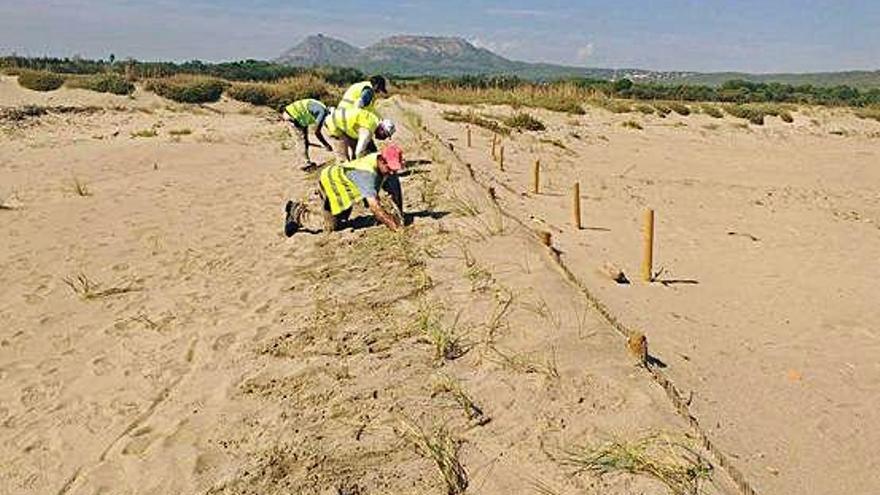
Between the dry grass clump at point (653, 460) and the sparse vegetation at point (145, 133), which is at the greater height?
the sparse vegetation at point (145, 133)

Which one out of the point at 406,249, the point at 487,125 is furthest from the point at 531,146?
the point at 406,249

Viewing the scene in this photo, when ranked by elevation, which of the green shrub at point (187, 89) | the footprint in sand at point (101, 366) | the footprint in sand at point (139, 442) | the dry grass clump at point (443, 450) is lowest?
the footprint in sand at point (139, 442)

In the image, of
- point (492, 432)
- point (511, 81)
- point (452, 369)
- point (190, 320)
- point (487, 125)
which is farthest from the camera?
point (511, 81)

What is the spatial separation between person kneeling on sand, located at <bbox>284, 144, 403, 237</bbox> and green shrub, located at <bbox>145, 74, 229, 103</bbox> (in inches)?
700

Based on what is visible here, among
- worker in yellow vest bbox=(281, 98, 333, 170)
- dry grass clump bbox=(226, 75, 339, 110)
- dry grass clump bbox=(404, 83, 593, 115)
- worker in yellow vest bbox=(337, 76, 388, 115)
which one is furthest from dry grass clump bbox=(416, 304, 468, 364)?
dry grass clump bbox=(404, 83, 593, 115)

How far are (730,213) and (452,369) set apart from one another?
28.4 ft

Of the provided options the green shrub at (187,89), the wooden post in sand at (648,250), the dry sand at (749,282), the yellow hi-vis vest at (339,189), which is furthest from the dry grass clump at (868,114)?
the yellow hi-vis vest at (339,189)

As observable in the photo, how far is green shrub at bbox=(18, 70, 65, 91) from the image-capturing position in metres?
23.9

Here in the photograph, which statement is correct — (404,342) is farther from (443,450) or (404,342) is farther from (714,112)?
(714,112)

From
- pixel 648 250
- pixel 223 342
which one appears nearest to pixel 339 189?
pixel 223 342

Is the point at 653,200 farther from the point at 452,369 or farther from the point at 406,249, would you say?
the point at 452,369

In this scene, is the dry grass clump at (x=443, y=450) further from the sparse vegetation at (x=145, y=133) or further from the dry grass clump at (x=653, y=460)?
the sparse vegetation at (x=145, y=133)

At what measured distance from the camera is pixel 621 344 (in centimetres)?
495

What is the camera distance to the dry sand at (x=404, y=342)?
4.01 metres
